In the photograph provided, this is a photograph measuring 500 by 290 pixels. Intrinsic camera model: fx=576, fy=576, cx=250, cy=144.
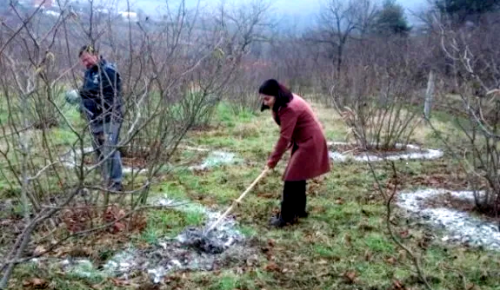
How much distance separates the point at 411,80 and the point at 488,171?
17.5ft

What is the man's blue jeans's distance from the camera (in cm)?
493

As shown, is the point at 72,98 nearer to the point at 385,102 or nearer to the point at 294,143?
the point at 294,143

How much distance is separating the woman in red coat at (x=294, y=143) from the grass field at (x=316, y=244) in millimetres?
277

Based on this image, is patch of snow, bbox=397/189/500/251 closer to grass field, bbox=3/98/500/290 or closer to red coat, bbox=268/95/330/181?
grass field, bbox=3/98/500/290

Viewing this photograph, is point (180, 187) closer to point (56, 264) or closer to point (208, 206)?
point (208, 206)

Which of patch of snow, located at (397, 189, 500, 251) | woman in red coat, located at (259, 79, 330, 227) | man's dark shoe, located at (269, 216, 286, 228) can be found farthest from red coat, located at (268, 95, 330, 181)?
patch of snow, located at (397, 189, 500, 251)

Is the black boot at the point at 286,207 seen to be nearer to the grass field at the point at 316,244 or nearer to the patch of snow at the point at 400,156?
the grass field at the point at 316,244

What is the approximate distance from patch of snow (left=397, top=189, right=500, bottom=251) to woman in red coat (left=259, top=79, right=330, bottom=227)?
1327 mm

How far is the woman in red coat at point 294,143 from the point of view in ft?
18.2

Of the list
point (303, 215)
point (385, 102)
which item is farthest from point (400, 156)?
point (303, 215)

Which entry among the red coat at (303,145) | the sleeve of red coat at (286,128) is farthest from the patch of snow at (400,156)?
the sleeve of red coat at (286,128)

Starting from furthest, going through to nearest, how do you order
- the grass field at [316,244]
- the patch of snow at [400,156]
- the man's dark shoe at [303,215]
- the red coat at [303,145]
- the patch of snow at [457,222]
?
the patch of snow at [400,156] → the man's dark shoe at [303,215] → the red coat at [303,145] → the patch of snow at [457,222] → the grass field at [316,244]

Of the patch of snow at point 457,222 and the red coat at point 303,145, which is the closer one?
the patch of snow at point 457,222

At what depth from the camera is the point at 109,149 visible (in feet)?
17.6
